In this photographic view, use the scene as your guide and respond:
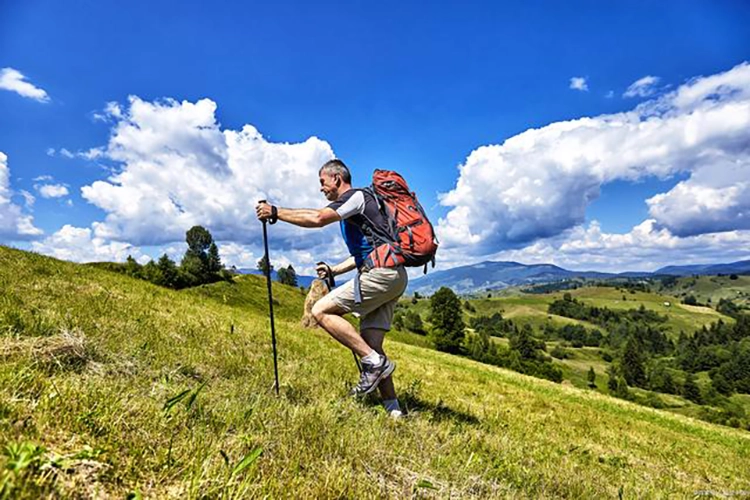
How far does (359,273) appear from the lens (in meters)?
5.41

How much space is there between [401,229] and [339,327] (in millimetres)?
1530

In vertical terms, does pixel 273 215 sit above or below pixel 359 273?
above

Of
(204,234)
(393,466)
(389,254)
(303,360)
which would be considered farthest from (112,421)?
(204,234)

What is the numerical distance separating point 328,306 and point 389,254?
3.55 ft

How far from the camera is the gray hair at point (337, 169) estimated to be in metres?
5.72

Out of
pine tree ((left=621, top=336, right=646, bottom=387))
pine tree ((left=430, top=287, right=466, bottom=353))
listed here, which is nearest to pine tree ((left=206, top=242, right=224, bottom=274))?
pine tree ((left=430, top=287, right=466, bottom=353))

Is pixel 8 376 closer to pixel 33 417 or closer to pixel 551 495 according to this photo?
pixel 33 417

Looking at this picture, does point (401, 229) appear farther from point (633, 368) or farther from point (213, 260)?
point (633, 368)

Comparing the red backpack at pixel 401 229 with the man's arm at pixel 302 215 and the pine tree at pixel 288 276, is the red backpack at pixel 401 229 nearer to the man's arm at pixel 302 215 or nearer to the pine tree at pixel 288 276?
the man's arm at pixel 302 215

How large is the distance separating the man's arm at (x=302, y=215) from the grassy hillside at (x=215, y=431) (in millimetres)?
2129

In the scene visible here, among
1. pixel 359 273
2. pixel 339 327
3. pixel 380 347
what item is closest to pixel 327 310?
pixel 339 327

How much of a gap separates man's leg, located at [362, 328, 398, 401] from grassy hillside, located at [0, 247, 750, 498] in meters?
0.42

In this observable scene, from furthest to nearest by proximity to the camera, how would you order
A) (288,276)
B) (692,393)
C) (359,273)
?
(692,393) → (288,276) → (359,273)

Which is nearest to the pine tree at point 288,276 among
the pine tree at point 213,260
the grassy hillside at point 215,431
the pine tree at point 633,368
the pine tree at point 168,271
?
the pine tree at point 213,260
